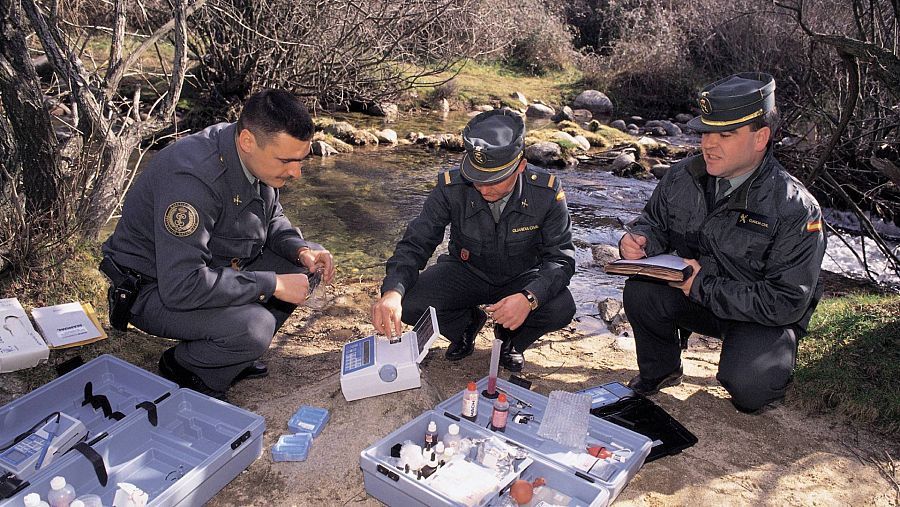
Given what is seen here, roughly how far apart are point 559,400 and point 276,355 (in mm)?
1621

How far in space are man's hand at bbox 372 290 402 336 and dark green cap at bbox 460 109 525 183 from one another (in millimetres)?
687

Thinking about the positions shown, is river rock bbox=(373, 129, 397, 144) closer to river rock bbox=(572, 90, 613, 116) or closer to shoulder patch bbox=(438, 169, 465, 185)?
river rock bbox=(572, 90, 613, 116)

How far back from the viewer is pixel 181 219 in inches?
117

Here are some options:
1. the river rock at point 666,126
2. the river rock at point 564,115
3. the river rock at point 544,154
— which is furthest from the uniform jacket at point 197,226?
the river rock at point 666,126

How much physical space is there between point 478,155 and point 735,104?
116 centimetres

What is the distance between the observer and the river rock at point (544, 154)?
10.2 meters

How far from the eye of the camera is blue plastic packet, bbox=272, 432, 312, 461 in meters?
2.86

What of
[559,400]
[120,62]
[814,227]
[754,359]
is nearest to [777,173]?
[814,227]

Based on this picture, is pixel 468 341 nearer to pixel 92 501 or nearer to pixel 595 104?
pixel 92 501

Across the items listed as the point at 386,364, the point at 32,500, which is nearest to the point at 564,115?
the point at 386,364

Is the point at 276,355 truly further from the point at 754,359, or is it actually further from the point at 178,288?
the point at 754,359

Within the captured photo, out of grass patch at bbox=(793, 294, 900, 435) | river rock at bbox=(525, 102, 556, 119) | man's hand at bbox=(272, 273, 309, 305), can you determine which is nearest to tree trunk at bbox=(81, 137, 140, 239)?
man's hand at bbox=(272, 273, 309, 305)

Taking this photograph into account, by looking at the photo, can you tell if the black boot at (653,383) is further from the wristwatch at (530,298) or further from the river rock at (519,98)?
the river rock at (519,98)

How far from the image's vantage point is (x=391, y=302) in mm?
3260
